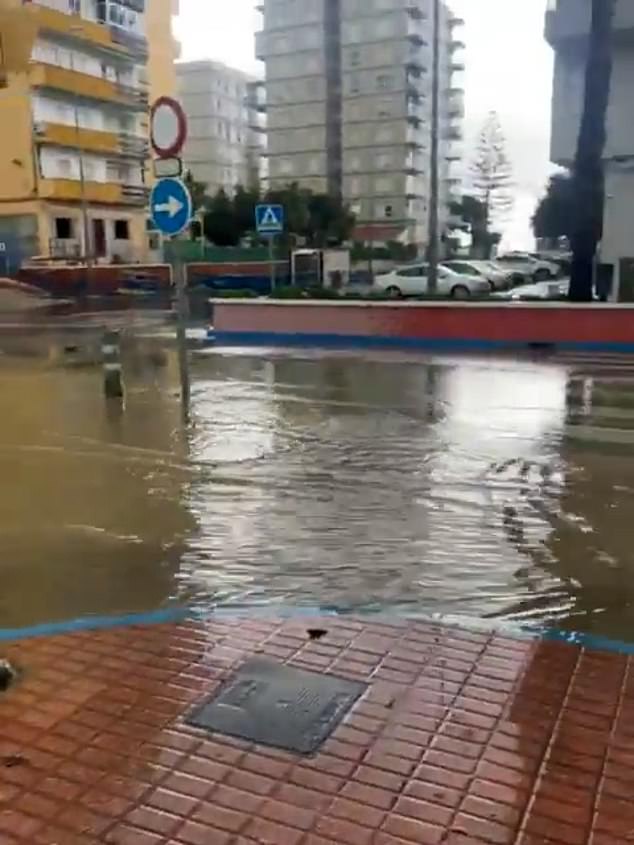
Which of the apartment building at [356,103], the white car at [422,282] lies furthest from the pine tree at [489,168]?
the white car at [422,282]

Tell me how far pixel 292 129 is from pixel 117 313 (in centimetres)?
5637

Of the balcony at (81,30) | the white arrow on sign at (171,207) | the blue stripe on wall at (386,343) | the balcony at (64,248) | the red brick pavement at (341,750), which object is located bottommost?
the red brick pavement at (341,750)

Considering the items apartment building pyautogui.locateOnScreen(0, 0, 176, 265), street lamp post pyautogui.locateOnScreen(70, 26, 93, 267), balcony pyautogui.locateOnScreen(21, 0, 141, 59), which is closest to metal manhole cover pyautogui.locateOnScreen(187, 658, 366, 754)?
apartment building pyautogui.locateOnScreen(0, 0, 176, 265)

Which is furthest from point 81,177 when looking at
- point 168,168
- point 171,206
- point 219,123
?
point 219,123

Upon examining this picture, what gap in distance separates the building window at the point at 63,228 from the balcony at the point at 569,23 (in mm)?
31685

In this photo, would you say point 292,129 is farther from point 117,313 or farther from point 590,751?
point 590,751

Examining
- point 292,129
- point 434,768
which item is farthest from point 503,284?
point 292,129

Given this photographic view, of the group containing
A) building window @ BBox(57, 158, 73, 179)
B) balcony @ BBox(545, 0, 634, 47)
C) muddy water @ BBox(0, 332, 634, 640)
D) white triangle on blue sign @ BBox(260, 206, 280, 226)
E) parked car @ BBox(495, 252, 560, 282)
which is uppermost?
balcony @ BBox(545, 0, 634, 47)

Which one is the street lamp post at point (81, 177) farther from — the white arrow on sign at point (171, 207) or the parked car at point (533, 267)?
the white arrow on sign at point (171, 207)

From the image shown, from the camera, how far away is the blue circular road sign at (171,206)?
944cm

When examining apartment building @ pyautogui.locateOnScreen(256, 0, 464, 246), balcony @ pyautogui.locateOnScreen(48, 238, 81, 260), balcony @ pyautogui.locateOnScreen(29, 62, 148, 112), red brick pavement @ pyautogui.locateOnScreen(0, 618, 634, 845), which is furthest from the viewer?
apartment building @ pyautogui.locateOnScreen(256, 0, 464, 246)

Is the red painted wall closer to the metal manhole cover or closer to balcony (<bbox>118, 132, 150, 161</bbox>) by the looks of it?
the metal manhole cover

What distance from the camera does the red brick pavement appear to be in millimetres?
3006

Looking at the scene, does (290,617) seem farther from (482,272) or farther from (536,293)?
(482,272)
